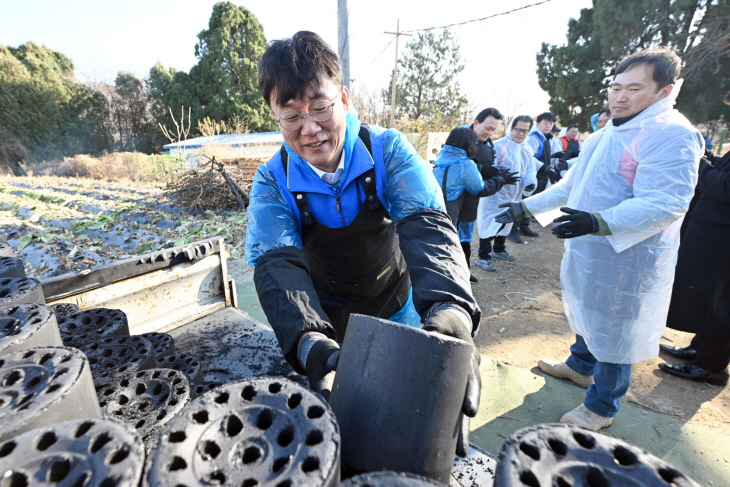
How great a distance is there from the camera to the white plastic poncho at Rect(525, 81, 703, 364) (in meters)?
1.91

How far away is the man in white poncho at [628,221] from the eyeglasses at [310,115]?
1.54m

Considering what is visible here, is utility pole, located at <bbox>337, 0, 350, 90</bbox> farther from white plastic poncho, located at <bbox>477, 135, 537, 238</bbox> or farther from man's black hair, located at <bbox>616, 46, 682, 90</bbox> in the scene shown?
man's black hair, located at <bbox>616, 46, 682, 90</bbox>

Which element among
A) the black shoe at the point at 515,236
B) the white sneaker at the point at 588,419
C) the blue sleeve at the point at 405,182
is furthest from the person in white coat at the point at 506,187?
the blue sleeve at the point at 405,182

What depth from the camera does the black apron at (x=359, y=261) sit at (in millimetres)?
1630

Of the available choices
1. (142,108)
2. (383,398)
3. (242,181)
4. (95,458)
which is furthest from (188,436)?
(142,108)

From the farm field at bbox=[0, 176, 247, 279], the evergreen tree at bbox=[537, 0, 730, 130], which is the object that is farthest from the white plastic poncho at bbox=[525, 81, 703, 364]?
the evergreen tree at bbox=[537, 0, 730, 130]

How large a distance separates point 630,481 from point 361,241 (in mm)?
1300

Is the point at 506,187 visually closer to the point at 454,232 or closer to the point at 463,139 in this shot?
the point at 463,139

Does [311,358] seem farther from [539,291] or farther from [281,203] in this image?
→ [539,291]

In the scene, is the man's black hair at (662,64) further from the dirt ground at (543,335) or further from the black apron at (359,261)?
the dirt ground at (543,335)

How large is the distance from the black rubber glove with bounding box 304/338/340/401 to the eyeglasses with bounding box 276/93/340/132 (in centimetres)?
82

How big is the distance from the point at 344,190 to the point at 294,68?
1.71ft

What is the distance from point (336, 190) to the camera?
62.6 inches

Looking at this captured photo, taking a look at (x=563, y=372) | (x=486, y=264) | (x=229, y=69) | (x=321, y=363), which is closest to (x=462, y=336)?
(x=321, y=363)
